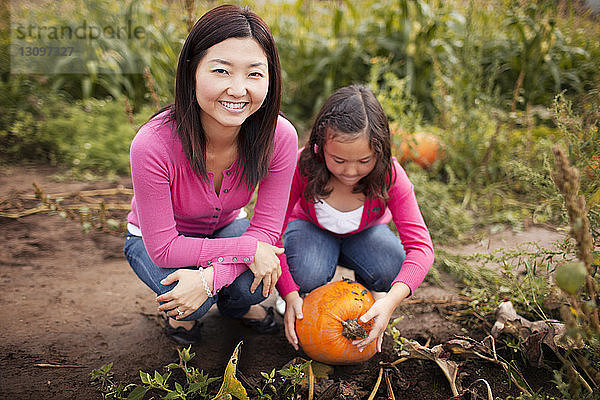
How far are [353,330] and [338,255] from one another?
55 cm

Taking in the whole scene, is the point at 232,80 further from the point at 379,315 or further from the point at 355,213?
the point at 379,315

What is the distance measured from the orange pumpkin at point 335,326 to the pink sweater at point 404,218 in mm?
184

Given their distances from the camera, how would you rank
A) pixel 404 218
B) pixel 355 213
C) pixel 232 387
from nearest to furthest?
pixel 232 387, pixel 404 218, pixel 355 213

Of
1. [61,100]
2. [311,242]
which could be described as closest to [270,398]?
[311,242]

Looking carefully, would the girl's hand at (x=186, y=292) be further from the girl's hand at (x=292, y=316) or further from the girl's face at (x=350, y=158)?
the girl's face at (x=350, y=158)

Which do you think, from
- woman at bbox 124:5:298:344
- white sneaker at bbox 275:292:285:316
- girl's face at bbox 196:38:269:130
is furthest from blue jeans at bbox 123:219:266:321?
girl's face at bbox 196:38:269:130

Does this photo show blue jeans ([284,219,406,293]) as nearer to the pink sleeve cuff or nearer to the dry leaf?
the pink sleeve cuff

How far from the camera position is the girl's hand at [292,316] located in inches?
75.1

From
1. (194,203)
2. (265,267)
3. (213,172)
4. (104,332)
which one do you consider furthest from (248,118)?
(104,332)

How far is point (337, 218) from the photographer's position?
220cm

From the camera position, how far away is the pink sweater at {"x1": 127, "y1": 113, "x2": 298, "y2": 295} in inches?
67.7

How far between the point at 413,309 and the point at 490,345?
0.46m

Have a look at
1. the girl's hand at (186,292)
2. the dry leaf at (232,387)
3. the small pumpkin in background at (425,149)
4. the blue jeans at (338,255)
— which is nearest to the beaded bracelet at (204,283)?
the girl's hand at (186,292)

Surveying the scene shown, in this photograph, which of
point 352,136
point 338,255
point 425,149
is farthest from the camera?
point 425,149
